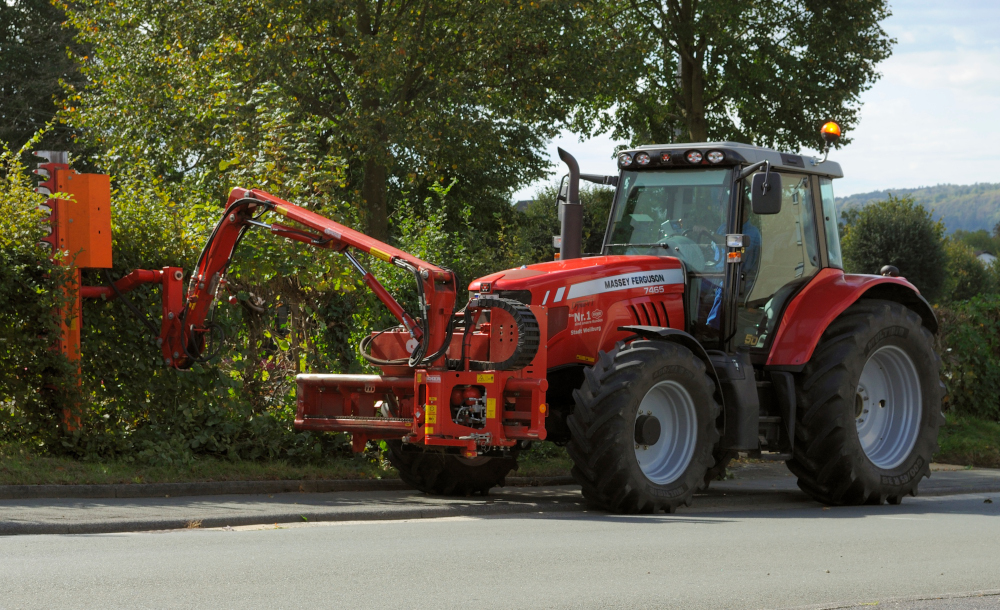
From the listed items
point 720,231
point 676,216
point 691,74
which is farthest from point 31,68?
point 720,231

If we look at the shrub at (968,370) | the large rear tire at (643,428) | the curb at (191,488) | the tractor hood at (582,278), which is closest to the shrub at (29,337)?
the curb at (191,488)

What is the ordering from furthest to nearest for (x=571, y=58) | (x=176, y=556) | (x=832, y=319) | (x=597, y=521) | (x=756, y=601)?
(x=571, y=58)
(x=832, y=319)
(x=597, y=521)
(x=176, y=556)
(x=756, y=601)

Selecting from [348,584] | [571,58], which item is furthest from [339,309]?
[571,58]

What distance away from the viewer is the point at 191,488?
36.3 feet

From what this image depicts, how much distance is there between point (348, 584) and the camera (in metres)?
6.71

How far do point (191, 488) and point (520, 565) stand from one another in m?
4.72

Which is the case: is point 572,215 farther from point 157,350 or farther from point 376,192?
point 376,192

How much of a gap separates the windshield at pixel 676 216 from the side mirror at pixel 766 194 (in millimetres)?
672

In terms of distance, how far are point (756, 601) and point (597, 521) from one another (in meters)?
3.24

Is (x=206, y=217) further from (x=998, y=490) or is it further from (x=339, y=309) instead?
(x=998, y=490)

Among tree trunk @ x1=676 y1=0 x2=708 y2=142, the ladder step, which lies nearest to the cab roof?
the ladder step

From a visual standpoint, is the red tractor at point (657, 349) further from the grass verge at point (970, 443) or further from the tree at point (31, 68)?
the tree at point (31, 68)

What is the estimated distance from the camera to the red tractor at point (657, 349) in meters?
10.0

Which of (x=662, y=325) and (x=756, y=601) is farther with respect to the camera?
(x=662, y=325)
